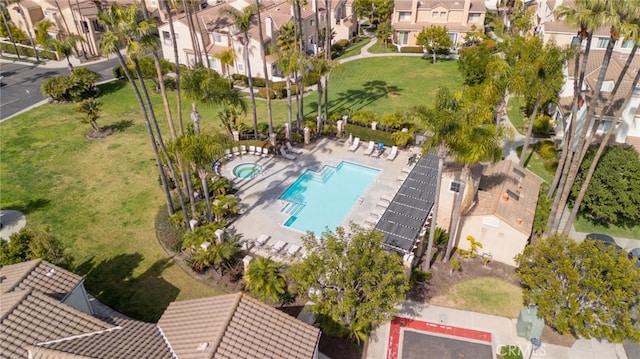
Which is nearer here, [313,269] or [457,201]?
[313,269]

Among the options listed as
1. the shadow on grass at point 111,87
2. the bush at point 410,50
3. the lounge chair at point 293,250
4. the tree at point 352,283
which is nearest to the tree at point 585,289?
the tree at point 352,283

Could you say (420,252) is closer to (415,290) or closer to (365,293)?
(415,290)

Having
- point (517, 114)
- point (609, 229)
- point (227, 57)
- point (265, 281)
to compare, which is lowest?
point (609, 229)

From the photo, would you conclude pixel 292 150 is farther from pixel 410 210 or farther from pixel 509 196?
pixel 509 196

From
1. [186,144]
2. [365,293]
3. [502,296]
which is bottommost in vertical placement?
[502,296]

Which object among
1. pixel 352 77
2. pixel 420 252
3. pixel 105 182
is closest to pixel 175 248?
pixel 105 182

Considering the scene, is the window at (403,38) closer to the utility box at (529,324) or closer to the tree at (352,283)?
the utility box at (529,324)

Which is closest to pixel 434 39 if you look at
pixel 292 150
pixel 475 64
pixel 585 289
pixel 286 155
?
pixel 475 64
